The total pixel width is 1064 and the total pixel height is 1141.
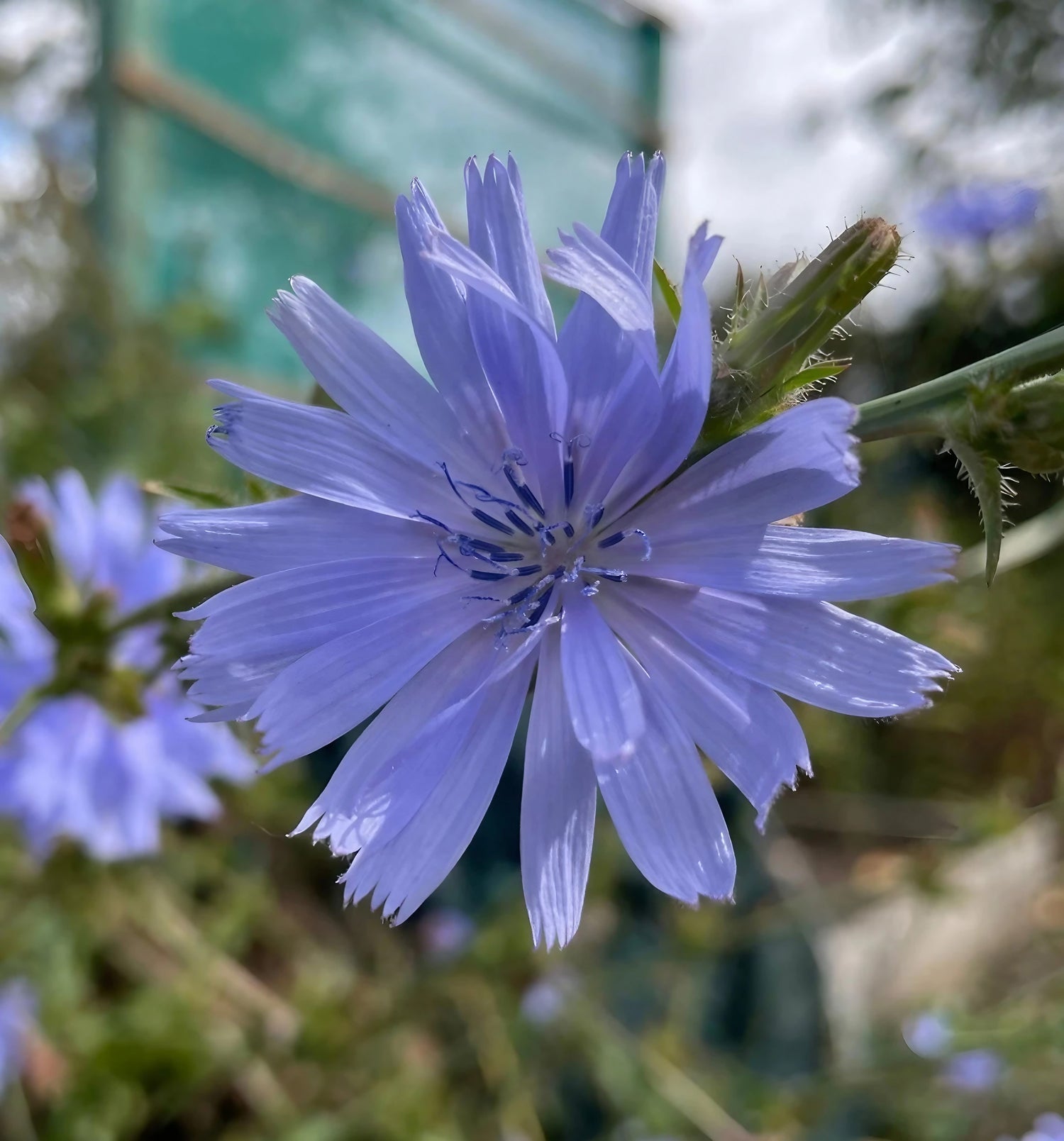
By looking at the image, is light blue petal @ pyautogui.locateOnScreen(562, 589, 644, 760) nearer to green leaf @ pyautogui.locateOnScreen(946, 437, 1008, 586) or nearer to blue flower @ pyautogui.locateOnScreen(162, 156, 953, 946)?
blue flower @ pyautogui.locateOnScreen(162, 156, 953, 946)

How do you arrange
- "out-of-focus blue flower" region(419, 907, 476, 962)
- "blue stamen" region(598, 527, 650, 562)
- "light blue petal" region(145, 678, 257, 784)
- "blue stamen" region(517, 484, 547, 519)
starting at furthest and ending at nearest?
1. "out-of-focus blue flower" region(419, 907, 476, 962)
2. "light blue petal" region(145, 678, 257, 784)
3. "blue stamen" region(517, 484, 547, 519)
4. "blue stamen" region(598, 527, 650, 562)

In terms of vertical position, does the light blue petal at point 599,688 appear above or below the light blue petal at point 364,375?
below

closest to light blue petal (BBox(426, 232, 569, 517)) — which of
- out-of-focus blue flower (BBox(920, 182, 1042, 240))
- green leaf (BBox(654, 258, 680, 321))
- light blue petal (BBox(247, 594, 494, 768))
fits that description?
green leaf (BBox(654, 258, 680, 321))

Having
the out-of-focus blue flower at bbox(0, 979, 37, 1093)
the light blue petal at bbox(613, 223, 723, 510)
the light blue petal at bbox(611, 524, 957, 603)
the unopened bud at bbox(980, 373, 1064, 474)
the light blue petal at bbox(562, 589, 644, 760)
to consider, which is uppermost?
the unopened bud at bbox(980, 373, 1064, 474)

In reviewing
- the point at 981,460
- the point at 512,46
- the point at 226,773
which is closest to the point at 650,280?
the point at 981,460

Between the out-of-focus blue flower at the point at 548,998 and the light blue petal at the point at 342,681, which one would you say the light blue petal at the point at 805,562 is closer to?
the light blue petal at the point at 342,681

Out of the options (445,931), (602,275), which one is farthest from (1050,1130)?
(445,931)

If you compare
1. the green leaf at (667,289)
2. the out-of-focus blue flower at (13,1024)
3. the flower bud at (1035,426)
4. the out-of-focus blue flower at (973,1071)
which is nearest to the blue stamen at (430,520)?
the green leaf at (667,289)

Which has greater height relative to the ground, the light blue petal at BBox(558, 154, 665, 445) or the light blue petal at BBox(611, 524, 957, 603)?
the light blue petal at BBox(558, 154, 665, 445)
